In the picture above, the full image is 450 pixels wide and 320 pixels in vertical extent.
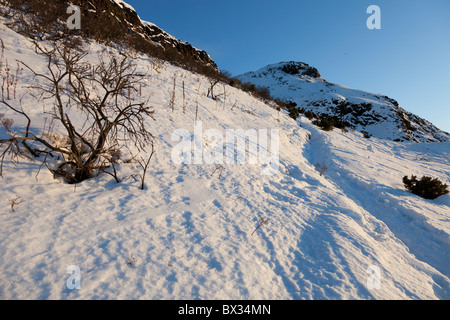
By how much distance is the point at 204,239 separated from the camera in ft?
6.57

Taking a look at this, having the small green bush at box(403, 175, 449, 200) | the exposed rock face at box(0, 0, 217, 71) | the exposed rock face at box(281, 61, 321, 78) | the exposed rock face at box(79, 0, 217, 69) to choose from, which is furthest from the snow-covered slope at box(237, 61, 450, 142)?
the exposed rock face at box(0, 0, 217, 71)

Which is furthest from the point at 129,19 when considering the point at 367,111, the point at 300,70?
the point at 300,70

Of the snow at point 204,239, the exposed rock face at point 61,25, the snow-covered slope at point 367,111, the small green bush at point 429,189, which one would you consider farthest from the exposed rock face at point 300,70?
the snow at point 204,239

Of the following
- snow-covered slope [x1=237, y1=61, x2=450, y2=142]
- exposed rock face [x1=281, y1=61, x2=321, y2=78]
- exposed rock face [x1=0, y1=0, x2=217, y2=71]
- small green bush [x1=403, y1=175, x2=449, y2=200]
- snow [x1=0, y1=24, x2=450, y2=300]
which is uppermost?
exposed rock face [x1=281, y1=61, x2=321, y2=78]

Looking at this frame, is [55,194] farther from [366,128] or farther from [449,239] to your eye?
[366,128]

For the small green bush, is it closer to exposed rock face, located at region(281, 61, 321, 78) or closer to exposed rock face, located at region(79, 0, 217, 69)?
exposed rock face, located at region(79, 0, 217, 69)

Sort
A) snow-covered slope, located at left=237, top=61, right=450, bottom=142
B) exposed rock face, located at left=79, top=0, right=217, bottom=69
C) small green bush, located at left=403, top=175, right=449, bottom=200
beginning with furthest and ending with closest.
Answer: snow-covered slope, located at left=237, top=61, right=450, bottom=142, exposed rock face, located at left=79, top=0, right=217, bottom=69, small green bush, located at left=403, top=175, right=449, bottom=200

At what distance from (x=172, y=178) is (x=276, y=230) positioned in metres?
1.79

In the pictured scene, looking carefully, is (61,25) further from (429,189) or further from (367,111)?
(367,111)

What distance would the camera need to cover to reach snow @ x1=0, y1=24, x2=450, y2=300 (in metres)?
1.50

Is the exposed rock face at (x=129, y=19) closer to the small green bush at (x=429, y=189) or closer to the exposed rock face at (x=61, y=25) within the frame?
the exposed rock face at (x=61, y=25)

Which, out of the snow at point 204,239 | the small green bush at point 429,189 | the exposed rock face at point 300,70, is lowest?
the snow at point 204,239

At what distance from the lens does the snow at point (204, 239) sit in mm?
1497
